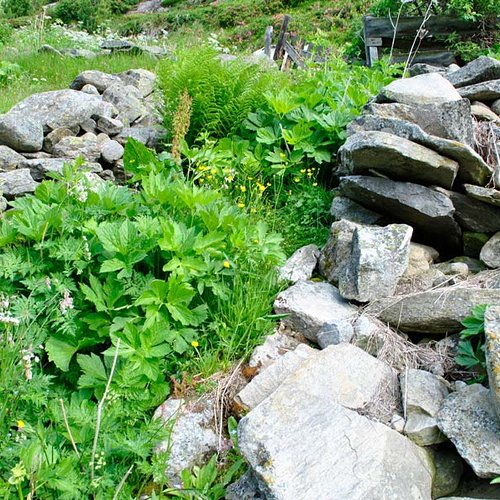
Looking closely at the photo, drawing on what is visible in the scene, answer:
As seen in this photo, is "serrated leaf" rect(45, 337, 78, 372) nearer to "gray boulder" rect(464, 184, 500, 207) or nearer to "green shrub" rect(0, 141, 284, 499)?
"green shrub" rect(0, 141, 284, 499)

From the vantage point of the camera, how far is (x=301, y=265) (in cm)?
415

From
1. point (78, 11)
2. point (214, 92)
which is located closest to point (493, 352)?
point (214, 92)

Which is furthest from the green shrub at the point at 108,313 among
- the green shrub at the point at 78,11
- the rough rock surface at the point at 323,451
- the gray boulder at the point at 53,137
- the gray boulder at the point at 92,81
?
the green shrub at the point at 78,11

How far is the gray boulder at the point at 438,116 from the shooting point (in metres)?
4.35

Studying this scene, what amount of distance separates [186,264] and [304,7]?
29.3 m

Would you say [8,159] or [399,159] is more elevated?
[399,159]

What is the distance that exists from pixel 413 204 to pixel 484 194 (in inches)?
18.3

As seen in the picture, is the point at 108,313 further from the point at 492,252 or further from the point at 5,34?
the point at 5,34

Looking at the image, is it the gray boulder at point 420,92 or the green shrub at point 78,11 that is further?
the green shrub at point 78,11

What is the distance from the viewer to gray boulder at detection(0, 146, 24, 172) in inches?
217

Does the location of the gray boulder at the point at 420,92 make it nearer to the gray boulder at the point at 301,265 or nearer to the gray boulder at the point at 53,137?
the gray boulder at the point at 301,265

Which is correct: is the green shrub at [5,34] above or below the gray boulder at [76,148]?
above

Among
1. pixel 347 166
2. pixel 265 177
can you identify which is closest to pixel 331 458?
pixel 347 166

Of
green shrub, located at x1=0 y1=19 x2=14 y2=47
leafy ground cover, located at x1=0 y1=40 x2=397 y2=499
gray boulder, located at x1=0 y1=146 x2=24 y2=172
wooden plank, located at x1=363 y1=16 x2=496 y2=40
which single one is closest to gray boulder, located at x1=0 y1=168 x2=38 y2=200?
gray boulder, located at x1=0 y1=146 x2=24 y2=172
